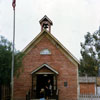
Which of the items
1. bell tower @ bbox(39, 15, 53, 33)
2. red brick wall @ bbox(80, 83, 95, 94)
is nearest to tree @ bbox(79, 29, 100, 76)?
red brick wall @ bbox(80, 83, 95, 94)

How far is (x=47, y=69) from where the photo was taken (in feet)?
88.7

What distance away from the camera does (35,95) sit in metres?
26.9

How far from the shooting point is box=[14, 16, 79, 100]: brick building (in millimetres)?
27062

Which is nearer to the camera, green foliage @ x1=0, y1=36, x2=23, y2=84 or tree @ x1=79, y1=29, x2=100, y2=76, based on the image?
green foliage @ x1=0, y1=36, x2=23, y2=84

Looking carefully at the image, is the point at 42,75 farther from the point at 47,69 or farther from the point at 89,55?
the point at 89,55

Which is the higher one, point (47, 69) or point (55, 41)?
point (55, 41)

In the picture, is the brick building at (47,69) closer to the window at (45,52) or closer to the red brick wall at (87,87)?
the window at (45,52)

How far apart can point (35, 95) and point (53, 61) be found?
4111mm

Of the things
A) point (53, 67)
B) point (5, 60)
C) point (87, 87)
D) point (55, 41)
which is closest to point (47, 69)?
point (53, 67)

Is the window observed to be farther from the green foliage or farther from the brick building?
the green foliage

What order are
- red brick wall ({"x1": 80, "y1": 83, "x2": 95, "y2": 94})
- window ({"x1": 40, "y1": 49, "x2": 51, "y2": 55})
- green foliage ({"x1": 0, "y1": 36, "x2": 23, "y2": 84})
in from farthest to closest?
red brick wall ({"x1": 80, "y1": 83, "x2": 95, "y2": 94}) → window ({"x1": 40, "y1": 49, "x2": 51, "y2": 55}) → green foliage ({"x1": 0, "y1": 36, "x2": 23, "y2": 84})

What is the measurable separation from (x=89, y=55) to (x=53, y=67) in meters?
32.6

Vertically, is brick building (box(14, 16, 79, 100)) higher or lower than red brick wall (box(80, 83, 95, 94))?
higher

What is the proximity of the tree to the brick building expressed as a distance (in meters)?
30.7
